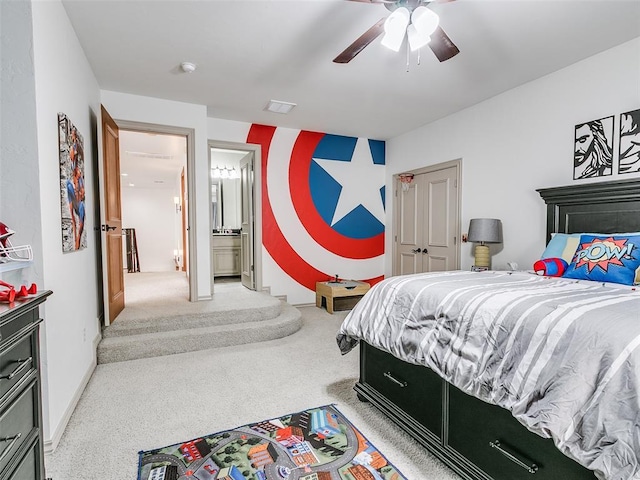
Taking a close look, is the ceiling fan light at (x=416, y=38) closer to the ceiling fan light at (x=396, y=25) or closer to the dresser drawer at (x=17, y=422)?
the ceiling fan light at (x=396, y=25)

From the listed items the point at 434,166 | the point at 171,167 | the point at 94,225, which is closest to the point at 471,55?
the point at 434,166

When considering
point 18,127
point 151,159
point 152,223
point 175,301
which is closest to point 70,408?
point 18,127

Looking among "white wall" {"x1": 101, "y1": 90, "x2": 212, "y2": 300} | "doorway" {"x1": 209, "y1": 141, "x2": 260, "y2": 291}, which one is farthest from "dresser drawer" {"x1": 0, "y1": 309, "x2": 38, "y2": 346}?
"doorway" {"x1": 209, "y1": 141, "x2": 260, "y2": 291}

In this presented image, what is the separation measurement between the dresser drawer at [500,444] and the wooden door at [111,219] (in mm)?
3118

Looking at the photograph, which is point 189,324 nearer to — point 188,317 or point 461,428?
point 188,317

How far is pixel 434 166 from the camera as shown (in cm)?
463

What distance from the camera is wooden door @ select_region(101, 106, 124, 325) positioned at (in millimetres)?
3229

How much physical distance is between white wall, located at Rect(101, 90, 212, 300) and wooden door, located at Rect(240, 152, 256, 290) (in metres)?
0.86

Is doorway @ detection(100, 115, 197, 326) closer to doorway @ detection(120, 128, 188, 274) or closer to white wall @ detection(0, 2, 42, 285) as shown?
doorway @ detection(120, 128, 188, 274)

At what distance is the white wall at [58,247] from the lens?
70.1 inches

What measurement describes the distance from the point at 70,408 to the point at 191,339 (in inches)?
49.4

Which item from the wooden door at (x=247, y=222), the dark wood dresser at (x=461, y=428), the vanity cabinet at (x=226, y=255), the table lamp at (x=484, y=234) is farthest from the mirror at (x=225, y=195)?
the dark wood dresser at (x=461, y=428)

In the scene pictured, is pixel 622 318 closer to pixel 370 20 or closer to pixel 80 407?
pixel 370 20

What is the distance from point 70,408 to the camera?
216cm
